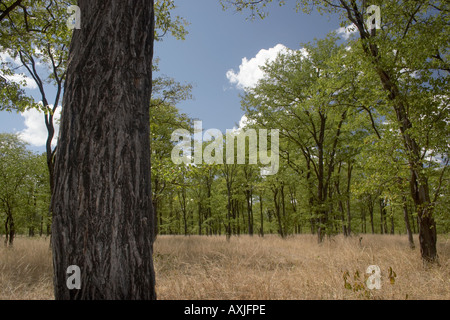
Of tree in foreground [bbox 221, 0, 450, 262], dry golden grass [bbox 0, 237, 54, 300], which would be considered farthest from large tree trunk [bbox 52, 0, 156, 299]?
tree in foreground [bbox 221, 0, 450, 262]

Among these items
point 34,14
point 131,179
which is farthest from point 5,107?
point 131,179

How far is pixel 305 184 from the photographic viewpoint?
15.4 metres

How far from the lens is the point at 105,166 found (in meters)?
2.17

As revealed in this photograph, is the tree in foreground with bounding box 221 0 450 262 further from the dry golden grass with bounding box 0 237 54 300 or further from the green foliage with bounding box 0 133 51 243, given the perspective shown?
the green foliage with bounding box 0 133 51 243

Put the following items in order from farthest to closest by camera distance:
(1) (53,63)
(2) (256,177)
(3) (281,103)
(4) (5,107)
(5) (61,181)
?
1. (2) (256,177)
2. (3) (281,103)
3. (1) (53,63)
4. (4) (5,107)
5. (5) (61,181)

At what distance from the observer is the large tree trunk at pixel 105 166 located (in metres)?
2.11

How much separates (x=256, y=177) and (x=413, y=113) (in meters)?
15.1

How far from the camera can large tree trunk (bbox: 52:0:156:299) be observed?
211 centimetres

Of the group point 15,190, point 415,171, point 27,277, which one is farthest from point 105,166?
point 15,190

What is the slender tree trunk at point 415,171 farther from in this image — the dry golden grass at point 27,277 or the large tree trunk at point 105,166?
the dry golden grass at point 27,277

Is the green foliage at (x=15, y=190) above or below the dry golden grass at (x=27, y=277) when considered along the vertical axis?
above

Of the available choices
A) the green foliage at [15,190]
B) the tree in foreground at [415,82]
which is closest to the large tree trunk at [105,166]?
the tree in foreground at [415,82]

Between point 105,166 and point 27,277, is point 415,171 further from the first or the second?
point 27,277
